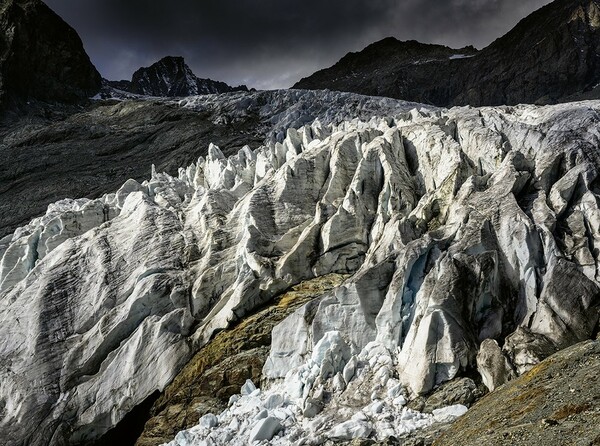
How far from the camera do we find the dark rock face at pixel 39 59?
99.5 metres

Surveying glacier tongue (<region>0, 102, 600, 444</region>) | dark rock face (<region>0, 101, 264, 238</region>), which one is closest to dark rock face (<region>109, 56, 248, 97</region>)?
dark rock face (<region>0, 101, 264, 238</region>)

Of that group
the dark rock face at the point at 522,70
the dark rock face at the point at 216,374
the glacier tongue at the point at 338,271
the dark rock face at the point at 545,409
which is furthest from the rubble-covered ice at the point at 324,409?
the dark rock face at the point at 522,70

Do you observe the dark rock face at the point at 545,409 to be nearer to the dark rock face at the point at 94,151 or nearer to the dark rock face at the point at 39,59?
the dark rock face at the point at 94,151

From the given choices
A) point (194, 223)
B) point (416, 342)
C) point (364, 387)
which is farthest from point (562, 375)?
point (194, 223)

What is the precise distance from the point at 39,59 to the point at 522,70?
415ft

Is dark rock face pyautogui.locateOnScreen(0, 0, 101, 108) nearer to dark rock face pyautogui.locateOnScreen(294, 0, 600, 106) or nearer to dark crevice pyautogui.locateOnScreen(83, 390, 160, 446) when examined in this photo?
dark crevice pyautogui.locateOnScreen(83, 390, 160, 446)

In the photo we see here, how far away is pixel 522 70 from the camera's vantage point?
140 meters

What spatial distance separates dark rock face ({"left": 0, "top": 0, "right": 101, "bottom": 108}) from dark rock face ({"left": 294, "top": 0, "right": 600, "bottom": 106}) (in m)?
91.5

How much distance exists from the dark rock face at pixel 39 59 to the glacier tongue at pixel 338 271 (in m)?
74.5

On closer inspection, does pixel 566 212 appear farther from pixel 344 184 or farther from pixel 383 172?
pixel 344 184

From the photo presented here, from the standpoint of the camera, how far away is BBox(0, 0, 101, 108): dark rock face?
326ft

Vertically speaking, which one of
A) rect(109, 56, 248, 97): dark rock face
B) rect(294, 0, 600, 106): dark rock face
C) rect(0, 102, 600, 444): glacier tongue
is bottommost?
rect(0, 102, 600, 444): glacier tongue

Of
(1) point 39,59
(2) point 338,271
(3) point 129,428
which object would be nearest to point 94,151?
(1) point 39,59

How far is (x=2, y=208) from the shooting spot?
62.5m
